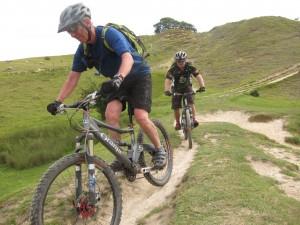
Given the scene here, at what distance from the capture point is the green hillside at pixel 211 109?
9172 mm

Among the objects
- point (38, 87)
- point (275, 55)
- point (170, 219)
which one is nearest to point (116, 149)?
point (170, 219)

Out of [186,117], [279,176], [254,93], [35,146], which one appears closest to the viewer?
[279,176]

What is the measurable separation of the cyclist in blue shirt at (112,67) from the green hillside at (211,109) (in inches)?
76.7

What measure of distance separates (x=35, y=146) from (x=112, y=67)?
2263cm

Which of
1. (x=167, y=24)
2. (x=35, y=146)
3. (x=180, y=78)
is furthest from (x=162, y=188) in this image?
(x=167, y=24)

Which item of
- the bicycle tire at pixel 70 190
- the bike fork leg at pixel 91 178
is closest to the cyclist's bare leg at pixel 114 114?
the bicycle tire at pixel 70 190

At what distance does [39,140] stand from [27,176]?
5.00 meters

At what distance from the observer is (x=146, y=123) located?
352 inches

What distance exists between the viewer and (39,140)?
30.5 meters

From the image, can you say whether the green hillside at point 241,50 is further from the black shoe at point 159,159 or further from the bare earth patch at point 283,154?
the black shoe at point 159,159

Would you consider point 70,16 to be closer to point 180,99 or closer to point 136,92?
point 136,92

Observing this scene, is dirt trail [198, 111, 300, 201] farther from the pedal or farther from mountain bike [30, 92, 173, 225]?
mountain bike [30, 92, 173, 225]

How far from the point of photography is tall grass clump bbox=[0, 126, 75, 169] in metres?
28.3

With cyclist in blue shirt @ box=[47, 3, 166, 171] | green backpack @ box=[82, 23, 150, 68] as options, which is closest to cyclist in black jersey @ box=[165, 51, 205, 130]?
cyclist in blue shirt @ box=[47, 3, 166, 171]
